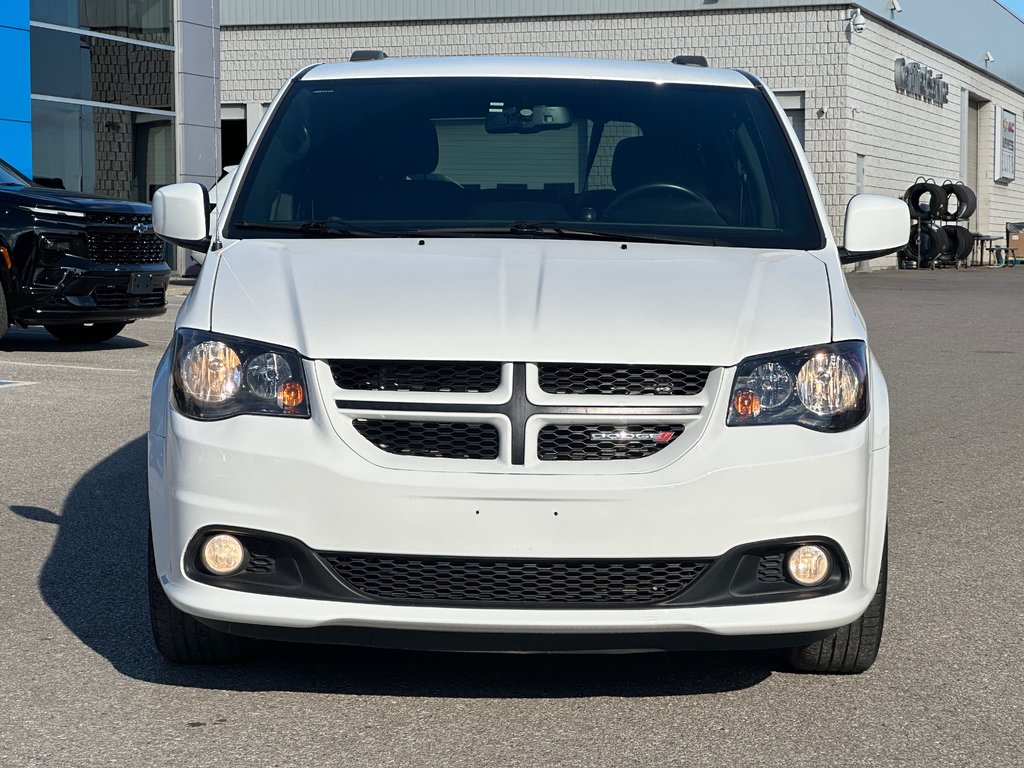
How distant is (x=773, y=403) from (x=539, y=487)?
2.00 feet

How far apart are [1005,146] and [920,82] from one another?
11.4 m

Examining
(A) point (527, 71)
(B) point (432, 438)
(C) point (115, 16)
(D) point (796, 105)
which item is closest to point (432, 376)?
(B) point (432, 438)

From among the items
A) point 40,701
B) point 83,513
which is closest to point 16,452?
point 83,513

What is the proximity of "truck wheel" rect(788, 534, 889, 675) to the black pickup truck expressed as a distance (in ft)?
30.1

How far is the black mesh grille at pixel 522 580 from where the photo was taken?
3615mm

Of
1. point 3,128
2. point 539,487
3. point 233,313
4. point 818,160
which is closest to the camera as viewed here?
point 539,487

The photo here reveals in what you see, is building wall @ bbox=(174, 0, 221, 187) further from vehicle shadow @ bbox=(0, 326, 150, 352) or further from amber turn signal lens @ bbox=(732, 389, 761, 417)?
amber turn signal lens @ bbox=(732, 389, 761, 417)

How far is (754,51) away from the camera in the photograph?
114ft

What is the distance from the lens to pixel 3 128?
20.9 m

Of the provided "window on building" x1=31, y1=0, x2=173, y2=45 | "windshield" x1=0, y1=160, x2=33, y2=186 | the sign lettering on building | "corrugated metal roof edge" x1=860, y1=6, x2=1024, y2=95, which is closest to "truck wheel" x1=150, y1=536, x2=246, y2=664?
"windshield" x1=0, y1=160, x2=33, y2=186

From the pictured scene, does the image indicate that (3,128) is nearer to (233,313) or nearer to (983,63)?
(233,313)

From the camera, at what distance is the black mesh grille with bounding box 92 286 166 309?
12383 millimetres

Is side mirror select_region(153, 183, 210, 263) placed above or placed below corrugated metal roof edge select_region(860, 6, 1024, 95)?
below

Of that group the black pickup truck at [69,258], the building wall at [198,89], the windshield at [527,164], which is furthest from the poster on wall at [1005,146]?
the windshield at [527,164]
